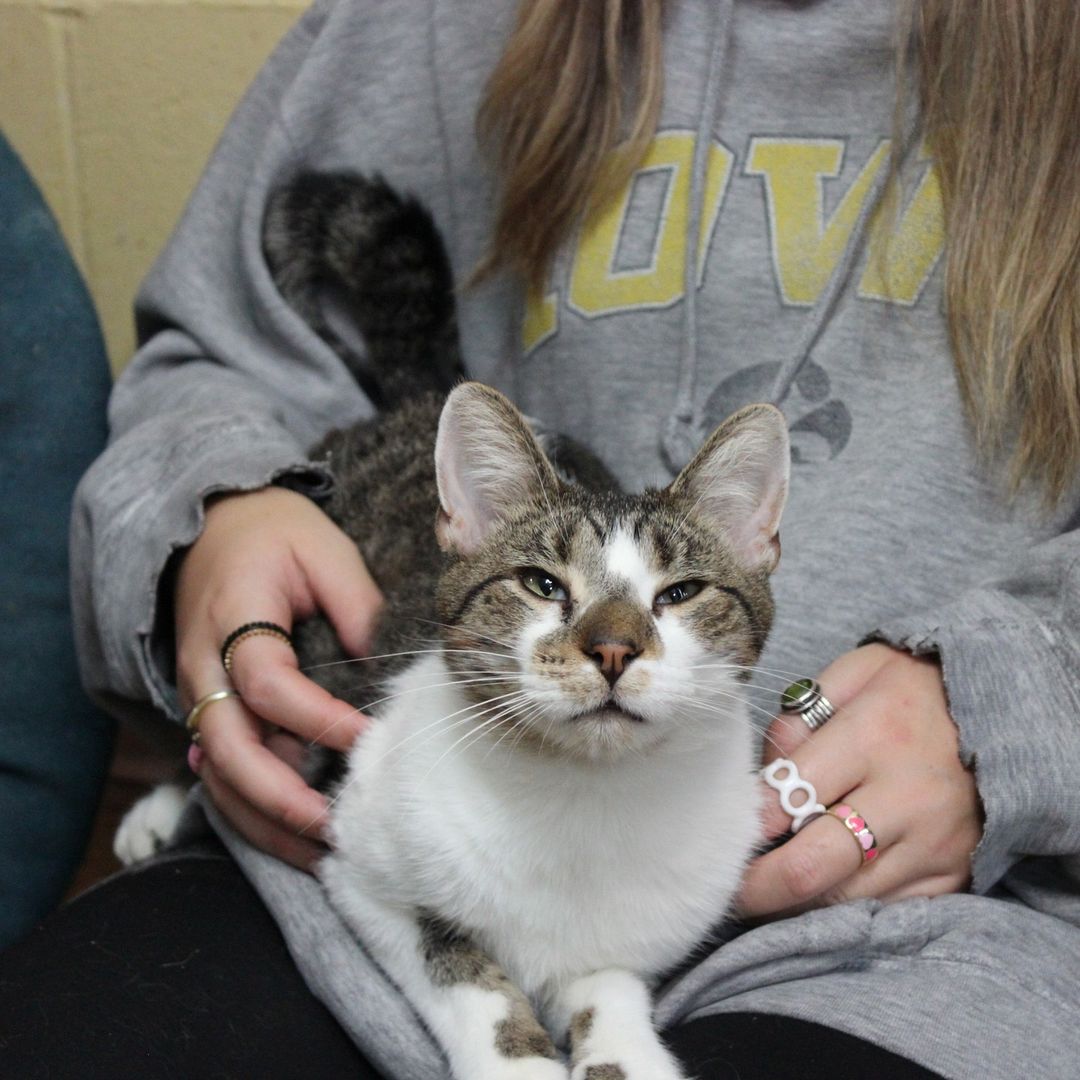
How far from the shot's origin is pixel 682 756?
95cm

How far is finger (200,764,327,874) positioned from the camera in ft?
3.56

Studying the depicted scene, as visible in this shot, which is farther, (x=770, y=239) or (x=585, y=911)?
(x=770, y=239)

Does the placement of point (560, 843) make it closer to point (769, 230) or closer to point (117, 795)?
point (769, 230)

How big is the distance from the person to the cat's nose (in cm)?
26

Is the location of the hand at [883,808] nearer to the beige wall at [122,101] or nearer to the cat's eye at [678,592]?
the cat's eye at [678,592]

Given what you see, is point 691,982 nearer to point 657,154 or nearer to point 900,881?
point 900,881

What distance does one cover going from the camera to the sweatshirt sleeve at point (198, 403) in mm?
1240

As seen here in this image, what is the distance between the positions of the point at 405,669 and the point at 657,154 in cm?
67

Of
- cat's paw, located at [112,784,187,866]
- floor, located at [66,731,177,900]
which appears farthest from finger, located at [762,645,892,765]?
floor, located at [66,731,177,900]

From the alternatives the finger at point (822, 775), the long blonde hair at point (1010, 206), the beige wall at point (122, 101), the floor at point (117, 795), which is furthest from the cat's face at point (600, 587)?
the floor at point (117, 795)

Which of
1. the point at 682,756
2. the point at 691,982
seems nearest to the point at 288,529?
the point at 682,756

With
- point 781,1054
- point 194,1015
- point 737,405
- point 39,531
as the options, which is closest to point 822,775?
point 781,1054

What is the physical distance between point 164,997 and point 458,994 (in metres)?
0.27

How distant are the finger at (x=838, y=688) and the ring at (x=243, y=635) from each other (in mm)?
487
